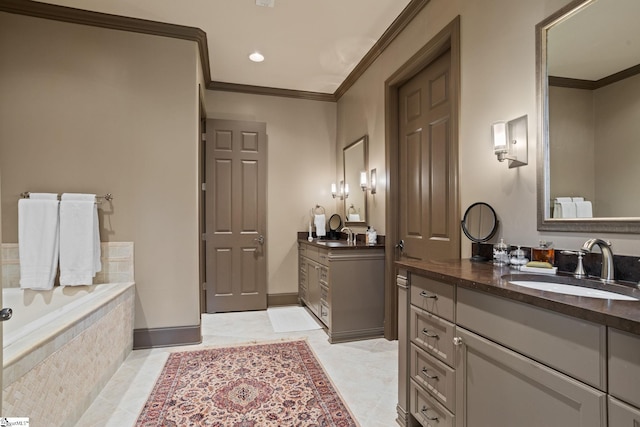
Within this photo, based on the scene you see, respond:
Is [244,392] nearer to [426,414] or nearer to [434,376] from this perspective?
[426,414]

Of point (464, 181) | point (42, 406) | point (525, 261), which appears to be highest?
point (464, 181)

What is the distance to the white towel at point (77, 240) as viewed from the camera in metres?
2.75

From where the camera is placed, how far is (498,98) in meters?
1.92

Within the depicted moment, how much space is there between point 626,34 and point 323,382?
101 inches

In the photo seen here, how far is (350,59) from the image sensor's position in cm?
376

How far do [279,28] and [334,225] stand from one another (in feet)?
8.37

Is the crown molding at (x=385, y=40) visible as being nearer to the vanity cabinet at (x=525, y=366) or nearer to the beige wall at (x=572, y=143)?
the beige wall at (x=572, y=143)

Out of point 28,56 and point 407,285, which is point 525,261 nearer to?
point 407,285

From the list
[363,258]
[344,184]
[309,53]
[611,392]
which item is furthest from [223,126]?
[611,392]

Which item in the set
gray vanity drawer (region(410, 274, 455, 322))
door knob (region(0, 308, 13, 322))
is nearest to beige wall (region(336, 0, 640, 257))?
gray vanity drawer (region(410, 274, 455, 322))

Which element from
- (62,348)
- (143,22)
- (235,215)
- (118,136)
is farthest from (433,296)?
(143,22)

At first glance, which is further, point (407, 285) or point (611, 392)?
point (407, 285)

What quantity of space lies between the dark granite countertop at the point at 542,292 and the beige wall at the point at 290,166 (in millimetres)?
2926

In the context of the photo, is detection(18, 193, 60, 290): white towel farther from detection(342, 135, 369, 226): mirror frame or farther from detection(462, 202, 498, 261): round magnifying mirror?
detection(462, 202, 498, 261): round magnifying mirror
